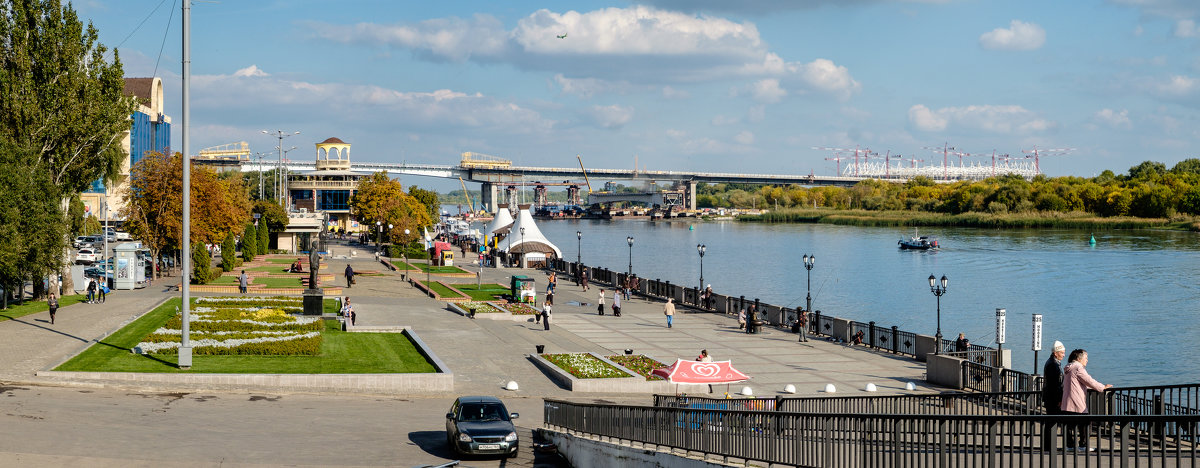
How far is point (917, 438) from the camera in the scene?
1071 centimetres

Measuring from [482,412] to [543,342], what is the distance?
691 inches

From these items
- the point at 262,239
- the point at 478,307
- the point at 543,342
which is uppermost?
the point at 262,239

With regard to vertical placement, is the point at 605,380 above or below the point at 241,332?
below

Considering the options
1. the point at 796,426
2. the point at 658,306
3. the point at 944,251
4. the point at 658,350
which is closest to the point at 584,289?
the point at 658,306

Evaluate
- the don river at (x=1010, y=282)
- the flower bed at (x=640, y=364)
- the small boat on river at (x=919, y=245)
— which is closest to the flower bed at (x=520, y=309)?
the flower bed at (x=640, y=364)

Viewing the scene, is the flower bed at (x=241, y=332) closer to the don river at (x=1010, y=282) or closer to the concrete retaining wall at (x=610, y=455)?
the concrete retaining wall at (x=610, y=455)

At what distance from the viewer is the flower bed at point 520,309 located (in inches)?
1795

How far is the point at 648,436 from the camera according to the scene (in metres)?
16.4

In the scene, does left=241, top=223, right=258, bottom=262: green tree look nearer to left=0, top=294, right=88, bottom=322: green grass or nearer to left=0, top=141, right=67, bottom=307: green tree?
left=0, top=294, right=88, bottom=322: green grass

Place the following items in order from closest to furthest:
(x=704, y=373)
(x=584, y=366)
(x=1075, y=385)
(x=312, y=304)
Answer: (x=1075, y=385) → (x=704, y=373) → (x=584, y=366) → (x=312, y=304)

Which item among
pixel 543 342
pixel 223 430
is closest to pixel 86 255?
pixel 543 342

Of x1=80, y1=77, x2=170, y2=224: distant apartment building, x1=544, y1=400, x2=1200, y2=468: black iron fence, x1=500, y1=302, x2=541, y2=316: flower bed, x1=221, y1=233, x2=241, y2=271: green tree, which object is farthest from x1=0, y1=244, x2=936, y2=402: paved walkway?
x1=80, y1=77, x2=170, y2=224: distant apartment building

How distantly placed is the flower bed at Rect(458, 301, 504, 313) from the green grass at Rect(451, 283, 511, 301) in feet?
16.1

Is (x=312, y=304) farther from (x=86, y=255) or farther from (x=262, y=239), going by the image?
(x=262, y=239)
